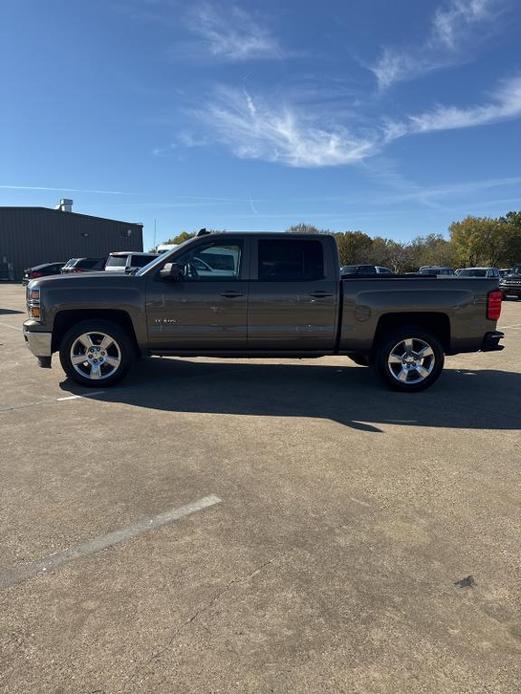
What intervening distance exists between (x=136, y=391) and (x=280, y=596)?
4169mm

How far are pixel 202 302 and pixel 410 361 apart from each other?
2.76m

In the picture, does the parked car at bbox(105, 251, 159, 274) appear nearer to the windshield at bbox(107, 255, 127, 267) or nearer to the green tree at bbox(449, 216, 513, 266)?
the windshield at bbox(107, 255, 127, 267)

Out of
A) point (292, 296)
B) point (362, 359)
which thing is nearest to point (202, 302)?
point (292, 296)

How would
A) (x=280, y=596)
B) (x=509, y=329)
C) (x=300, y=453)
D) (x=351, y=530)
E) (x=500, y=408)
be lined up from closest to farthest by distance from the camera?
(x=280, y=596)
(x=351, y=530)
(x=300, y=453)
(x=500, y=408)
(x=509, y=329)

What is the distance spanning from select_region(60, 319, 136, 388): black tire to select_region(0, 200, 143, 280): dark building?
4365 centimetres

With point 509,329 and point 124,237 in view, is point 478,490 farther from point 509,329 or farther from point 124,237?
point 124,237

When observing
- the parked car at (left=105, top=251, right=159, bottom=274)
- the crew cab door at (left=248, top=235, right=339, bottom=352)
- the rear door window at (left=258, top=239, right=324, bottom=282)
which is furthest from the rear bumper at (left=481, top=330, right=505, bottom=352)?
the parked car at (left=105, top=251, right=159, bottom=274)

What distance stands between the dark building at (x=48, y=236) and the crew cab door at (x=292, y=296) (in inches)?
1758

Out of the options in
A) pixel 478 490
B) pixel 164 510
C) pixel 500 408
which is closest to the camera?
pixel 164 510

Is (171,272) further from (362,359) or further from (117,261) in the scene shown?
(117,261)

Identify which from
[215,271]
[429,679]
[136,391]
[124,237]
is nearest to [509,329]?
[215,271]

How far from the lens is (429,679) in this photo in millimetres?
1980

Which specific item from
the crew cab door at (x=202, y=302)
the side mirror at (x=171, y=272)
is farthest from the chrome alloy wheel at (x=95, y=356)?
the side mirror at (x=171, y=272)

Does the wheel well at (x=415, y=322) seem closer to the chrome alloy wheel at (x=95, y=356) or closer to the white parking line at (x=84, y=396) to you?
the chrome alloy wheel at (x=95, y=356)
